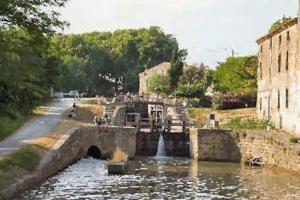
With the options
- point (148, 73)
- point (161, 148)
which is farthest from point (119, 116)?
point (148, 73)

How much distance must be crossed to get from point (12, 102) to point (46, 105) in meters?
20.5

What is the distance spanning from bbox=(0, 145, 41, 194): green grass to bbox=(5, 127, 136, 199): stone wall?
0.91ft

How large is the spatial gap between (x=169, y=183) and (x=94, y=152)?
641 inches

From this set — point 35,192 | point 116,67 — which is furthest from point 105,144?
point 116,67

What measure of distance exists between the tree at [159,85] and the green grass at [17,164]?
64387 mm

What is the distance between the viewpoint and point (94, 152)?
1981 inches

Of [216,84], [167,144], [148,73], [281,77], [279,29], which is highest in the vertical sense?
[279,29]

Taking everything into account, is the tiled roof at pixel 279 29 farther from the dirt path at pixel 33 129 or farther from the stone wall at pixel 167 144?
the dirt path at pixel 33 129

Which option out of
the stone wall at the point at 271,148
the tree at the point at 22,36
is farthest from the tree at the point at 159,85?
the tree at the point at 22,36

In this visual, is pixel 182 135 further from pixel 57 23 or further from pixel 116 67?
pixel 116 67

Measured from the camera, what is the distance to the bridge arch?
49844mm

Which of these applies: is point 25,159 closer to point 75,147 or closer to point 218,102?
point 75,147

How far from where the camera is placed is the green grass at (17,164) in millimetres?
27266

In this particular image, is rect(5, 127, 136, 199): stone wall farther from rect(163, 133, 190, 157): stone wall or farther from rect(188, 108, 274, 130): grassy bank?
rect(188, 108, 274, 130): grassy bank
